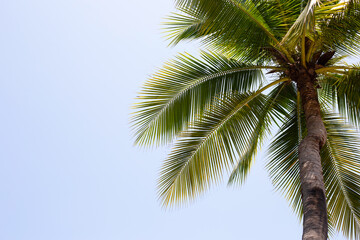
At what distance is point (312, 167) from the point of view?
6207 mm

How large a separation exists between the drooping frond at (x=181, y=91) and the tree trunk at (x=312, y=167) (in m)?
1.14

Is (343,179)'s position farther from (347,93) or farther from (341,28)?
(341,28)

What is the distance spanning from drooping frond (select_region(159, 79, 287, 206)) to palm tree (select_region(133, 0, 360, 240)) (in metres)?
0.02

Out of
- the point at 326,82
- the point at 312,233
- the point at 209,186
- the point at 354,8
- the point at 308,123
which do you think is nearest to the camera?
the point at 312,233

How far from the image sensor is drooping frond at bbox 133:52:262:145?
8.31m

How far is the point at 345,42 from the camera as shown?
747 cm

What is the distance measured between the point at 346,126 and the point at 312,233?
3.94 metres

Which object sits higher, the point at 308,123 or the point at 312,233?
the point at 308,123

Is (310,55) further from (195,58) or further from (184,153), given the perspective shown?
(184,153)

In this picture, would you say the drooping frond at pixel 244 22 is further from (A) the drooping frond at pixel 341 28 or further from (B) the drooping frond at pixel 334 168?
(B) the drooping frond at pixel 334 168

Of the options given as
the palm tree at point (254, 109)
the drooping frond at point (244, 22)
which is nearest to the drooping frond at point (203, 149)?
the palm tree at point (254, 109)

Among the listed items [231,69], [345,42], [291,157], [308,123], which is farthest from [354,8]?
[291,157]

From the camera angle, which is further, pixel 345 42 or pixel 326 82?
pixel 326 82

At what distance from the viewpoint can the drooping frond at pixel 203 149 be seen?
8242mm
